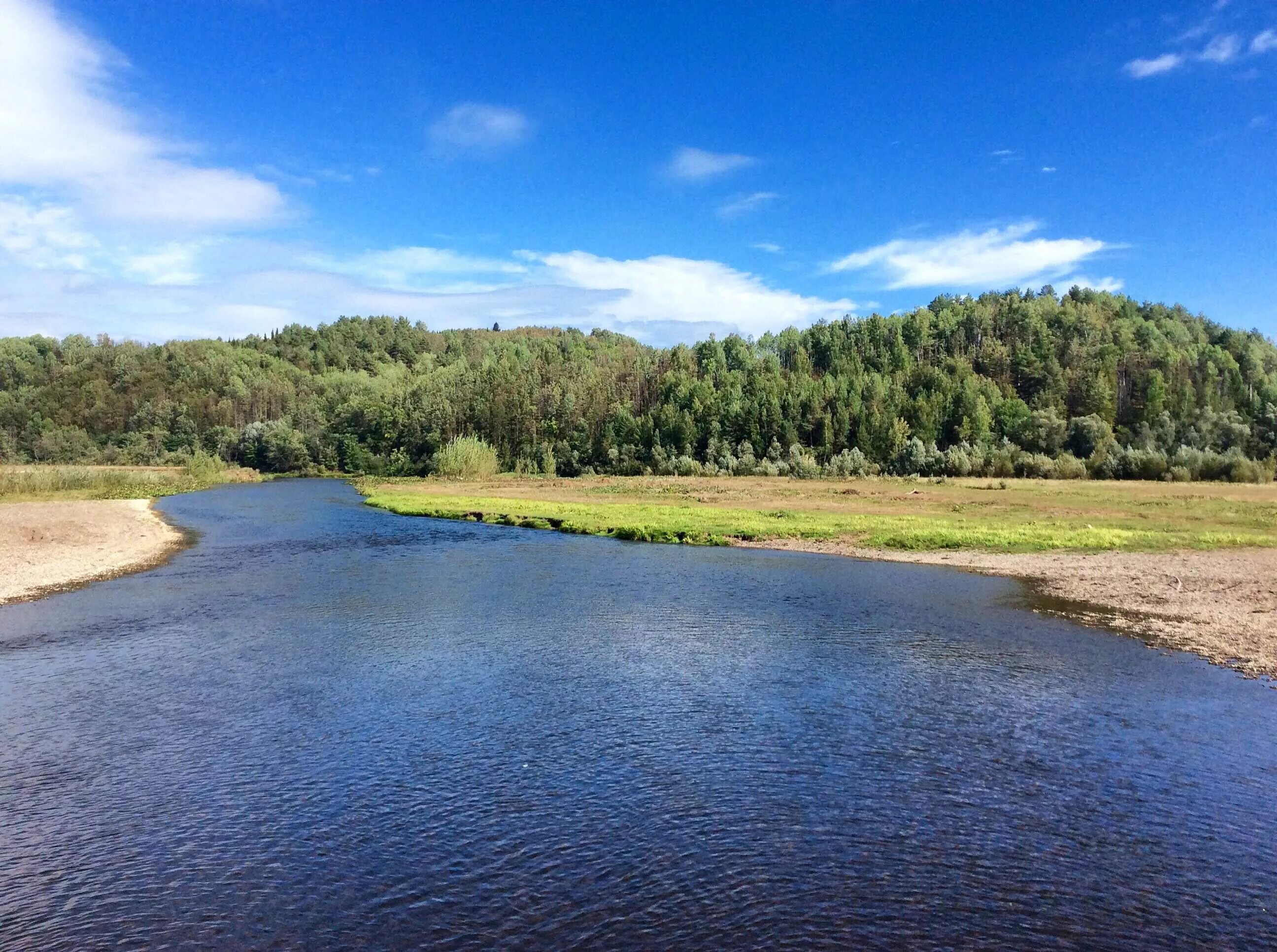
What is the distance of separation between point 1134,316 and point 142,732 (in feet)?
576

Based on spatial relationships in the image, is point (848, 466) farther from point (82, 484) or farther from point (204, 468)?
point (204, 468)

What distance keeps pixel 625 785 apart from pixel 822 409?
110854 mm

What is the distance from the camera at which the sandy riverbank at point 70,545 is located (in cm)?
3538

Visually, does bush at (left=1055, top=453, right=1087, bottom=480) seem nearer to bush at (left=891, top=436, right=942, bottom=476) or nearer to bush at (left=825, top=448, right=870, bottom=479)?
bush at (left=891, top=436, right=942, bottom=476)

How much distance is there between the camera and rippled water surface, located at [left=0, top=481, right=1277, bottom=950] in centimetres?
1088

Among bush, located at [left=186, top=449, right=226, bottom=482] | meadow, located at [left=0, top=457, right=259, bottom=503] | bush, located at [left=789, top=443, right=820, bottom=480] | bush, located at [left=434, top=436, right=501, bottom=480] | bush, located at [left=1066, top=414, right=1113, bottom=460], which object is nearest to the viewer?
meadow, located at [left=0, top=457, right=259, bottom=503]

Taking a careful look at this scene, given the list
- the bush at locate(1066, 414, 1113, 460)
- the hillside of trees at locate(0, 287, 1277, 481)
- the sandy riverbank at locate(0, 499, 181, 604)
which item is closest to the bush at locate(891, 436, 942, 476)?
A: the hillside of trees at locate(0, 287, 1277, 481)

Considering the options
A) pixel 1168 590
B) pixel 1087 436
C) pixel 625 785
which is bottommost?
pixel 625 785

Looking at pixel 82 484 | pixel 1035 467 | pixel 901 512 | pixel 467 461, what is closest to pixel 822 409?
pixel 1035 467

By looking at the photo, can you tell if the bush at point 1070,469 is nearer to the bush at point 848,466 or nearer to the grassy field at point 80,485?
the bush at point 848,466

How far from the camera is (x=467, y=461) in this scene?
405ft

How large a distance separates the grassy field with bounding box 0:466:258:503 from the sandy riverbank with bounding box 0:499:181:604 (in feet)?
47.5

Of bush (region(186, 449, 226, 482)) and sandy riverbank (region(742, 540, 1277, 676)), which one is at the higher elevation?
bush (region(186, 449, 226, 482))

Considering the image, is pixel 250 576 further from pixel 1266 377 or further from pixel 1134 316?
pixel 1134 316
